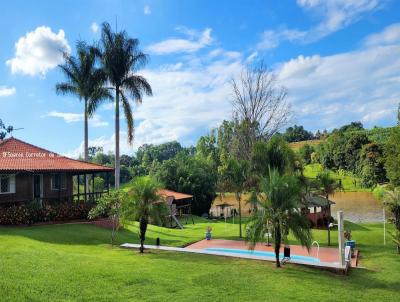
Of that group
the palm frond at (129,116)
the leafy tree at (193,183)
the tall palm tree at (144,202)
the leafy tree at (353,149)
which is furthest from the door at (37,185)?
the leafy tree at (353,149)

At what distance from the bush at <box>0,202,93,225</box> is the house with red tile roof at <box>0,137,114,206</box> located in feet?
4.84

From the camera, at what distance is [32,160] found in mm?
24234

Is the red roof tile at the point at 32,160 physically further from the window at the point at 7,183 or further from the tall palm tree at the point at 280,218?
the tall palm tree at the point at 280,218

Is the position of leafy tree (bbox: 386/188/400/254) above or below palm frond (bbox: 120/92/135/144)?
below

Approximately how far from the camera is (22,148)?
25703 millimetres

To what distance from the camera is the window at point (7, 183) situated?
2288cm

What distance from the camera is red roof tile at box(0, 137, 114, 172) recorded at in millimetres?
22375

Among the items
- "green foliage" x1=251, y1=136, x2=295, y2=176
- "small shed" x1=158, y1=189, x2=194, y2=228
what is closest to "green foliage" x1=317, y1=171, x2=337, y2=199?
"green foliage" x1=251, y1=136, x2=295, y2=176

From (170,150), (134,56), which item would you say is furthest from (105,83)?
(170,150)

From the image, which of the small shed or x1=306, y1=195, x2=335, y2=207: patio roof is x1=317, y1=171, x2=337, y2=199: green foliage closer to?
x1=306, y1=195, x2=335, y2=207: patio roof

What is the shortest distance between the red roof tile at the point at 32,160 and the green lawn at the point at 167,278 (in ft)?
21.3

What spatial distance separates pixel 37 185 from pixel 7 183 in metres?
2.10

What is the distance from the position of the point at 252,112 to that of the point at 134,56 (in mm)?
12663

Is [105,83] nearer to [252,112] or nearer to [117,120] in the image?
[117,120]
